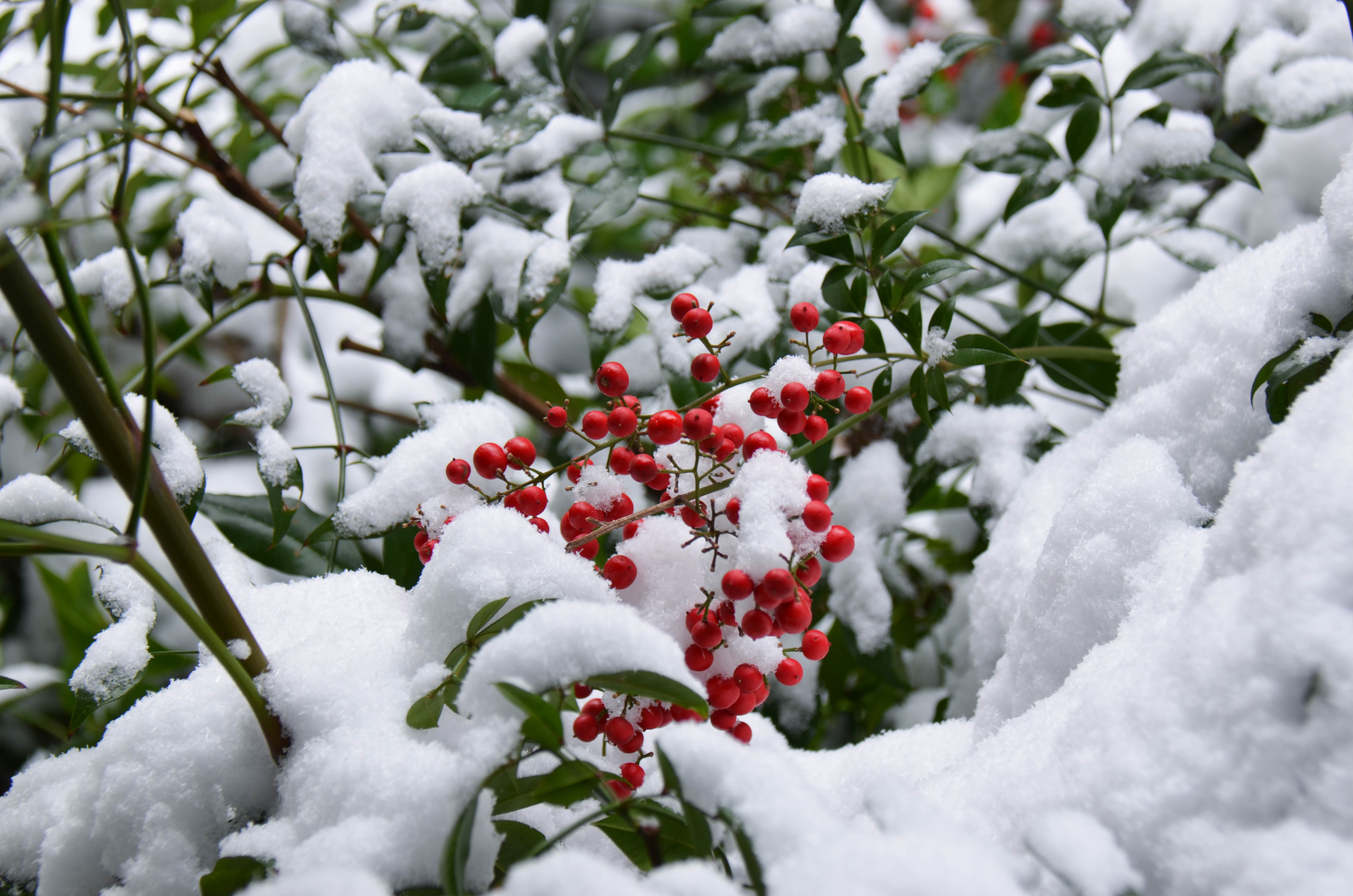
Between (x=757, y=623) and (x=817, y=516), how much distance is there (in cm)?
6

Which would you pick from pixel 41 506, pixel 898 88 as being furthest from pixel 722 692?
pixel 898 88

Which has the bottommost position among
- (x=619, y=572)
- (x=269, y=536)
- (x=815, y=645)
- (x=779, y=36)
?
(x=815, y=645)

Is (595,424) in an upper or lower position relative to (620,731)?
upper

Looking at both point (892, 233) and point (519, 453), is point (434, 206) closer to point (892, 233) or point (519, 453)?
point (519, 453)

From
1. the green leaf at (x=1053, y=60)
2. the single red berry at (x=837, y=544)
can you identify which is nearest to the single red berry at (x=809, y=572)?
the single red berry at (x=837, y=544)

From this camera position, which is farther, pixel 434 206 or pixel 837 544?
pixel 434 206

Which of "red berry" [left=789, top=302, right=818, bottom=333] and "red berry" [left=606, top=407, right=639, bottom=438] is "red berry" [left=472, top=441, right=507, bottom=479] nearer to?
"red berry" [left=606, top=407, right=639, bottom=438]

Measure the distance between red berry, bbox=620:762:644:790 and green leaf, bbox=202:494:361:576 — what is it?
29 cm

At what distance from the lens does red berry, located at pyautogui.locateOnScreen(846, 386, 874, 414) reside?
0.50m

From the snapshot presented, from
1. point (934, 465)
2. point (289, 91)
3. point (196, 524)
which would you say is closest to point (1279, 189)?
point (934, 465)

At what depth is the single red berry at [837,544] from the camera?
18.2 inches

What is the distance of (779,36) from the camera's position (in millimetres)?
752

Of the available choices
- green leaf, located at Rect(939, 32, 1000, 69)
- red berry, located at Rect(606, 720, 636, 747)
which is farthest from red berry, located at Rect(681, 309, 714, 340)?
green leaf, located at Rect(939, 32, 1000, 69)

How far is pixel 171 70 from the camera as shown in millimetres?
1475
